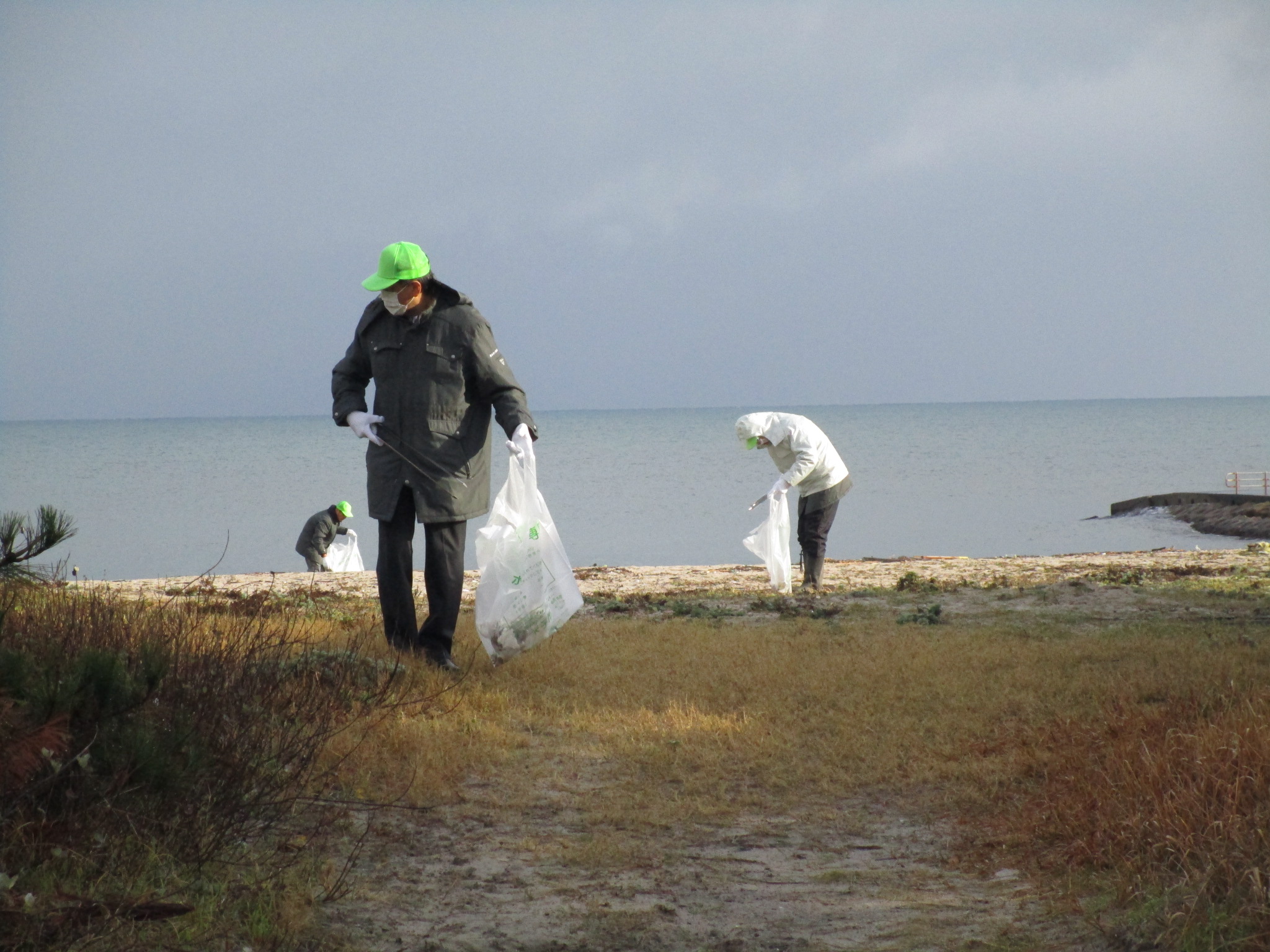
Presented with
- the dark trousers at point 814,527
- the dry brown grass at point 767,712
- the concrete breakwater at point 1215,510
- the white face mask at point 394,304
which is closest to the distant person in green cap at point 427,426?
the white face mask at point 394,304

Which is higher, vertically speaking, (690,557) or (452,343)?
(452,343)

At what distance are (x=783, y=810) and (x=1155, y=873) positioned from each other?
142 centimetres

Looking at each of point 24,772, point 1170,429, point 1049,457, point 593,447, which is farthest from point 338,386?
point 1170,429

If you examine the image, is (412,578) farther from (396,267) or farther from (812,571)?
(812,571)

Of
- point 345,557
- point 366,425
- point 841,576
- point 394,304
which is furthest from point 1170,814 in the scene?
point 345,557

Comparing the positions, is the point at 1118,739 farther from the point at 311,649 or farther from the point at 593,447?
the point at 593,447

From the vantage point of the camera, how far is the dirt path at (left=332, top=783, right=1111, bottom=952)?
3.12m

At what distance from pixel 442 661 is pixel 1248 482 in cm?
3944

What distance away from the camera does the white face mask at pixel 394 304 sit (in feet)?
20.1

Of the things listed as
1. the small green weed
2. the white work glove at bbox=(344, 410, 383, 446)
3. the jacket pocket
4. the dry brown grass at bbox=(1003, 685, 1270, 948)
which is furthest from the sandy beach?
the dry brown grass at bbox=(1003, 685, 1270, 948)

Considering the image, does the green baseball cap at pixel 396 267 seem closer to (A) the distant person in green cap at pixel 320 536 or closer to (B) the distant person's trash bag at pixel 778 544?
(B) the distant person's trash bag at pixel 778 544

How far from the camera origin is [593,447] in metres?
78.0

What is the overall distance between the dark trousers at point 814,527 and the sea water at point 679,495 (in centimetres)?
564

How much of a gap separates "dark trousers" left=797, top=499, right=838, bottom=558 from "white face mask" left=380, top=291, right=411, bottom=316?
552 cm
